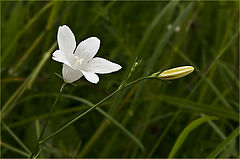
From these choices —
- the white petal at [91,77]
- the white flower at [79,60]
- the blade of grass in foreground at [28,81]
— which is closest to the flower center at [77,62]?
the white flower at [79,60]

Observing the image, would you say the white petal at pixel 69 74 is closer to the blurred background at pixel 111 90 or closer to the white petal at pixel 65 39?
the white petal at pixel 65 39

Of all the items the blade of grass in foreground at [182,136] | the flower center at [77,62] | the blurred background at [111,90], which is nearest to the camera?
the flower center at [77,62]

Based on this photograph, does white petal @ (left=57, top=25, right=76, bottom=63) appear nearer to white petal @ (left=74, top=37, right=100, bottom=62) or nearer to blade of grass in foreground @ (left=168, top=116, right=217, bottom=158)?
white petal @ (left=74, top=37, right=100, bottom=62)

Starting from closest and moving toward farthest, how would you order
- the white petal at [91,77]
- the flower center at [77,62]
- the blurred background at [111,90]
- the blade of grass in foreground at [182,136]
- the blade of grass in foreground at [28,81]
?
1. the white petal at [91,77]
2. the flower center at [77,62]
3. the blade of grass in foreground at [182,136]
4. the blade of grass in foreground at [28,81]
5. the blurred background at [111,90]

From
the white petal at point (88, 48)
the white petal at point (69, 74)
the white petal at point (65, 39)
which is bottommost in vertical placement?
the white petal at point (69, 74)

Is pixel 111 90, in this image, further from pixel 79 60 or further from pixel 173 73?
pixel 173 73

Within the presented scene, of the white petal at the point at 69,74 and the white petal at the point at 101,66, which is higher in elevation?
the white petal at the point at 101,66

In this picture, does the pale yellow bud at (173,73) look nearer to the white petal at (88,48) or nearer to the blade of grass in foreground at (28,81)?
the white petal at (88,48)

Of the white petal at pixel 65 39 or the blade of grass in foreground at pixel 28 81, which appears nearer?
the white petal at pixel 65 39
